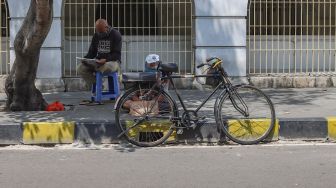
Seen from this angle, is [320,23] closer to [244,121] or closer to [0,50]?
[244,121]

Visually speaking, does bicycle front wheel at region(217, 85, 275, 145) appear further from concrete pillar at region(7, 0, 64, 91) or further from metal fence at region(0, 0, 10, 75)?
metal fence at region(0, 0, 10, 75)

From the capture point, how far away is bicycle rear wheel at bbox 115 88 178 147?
762cm

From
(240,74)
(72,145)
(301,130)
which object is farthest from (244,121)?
(240,74)

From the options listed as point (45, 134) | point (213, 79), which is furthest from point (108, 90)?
point (213, 79)

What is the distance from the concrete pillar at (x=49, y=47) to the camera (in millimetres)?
12016

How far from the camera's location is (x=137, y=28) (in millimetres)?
12602

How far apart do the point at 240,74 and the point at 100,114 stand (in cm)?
426

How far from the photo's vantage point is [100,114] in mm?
8969

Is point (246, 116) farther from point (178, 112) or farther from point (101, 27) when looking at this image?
point (101, 27)

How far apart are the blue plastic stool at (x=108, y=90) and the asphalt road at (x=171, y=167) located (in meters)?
2.25

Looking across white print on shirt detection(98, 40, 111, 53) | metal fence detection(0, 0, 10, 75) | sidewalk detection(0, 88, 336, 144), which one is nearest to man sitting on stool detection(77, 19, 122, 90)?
white print on shirt detection(98, 40, 111, 53)

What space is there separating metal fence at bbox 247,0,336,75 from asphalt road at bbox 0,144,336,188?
17.3ft

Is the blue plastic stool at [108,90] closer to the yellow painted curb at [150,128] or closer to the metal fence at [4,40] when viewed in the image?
the yellow painted curb at [150,128]

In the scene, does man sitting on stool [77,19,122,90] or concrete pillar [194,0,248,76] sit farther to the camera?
concrete pillar [194,0,248,76]
